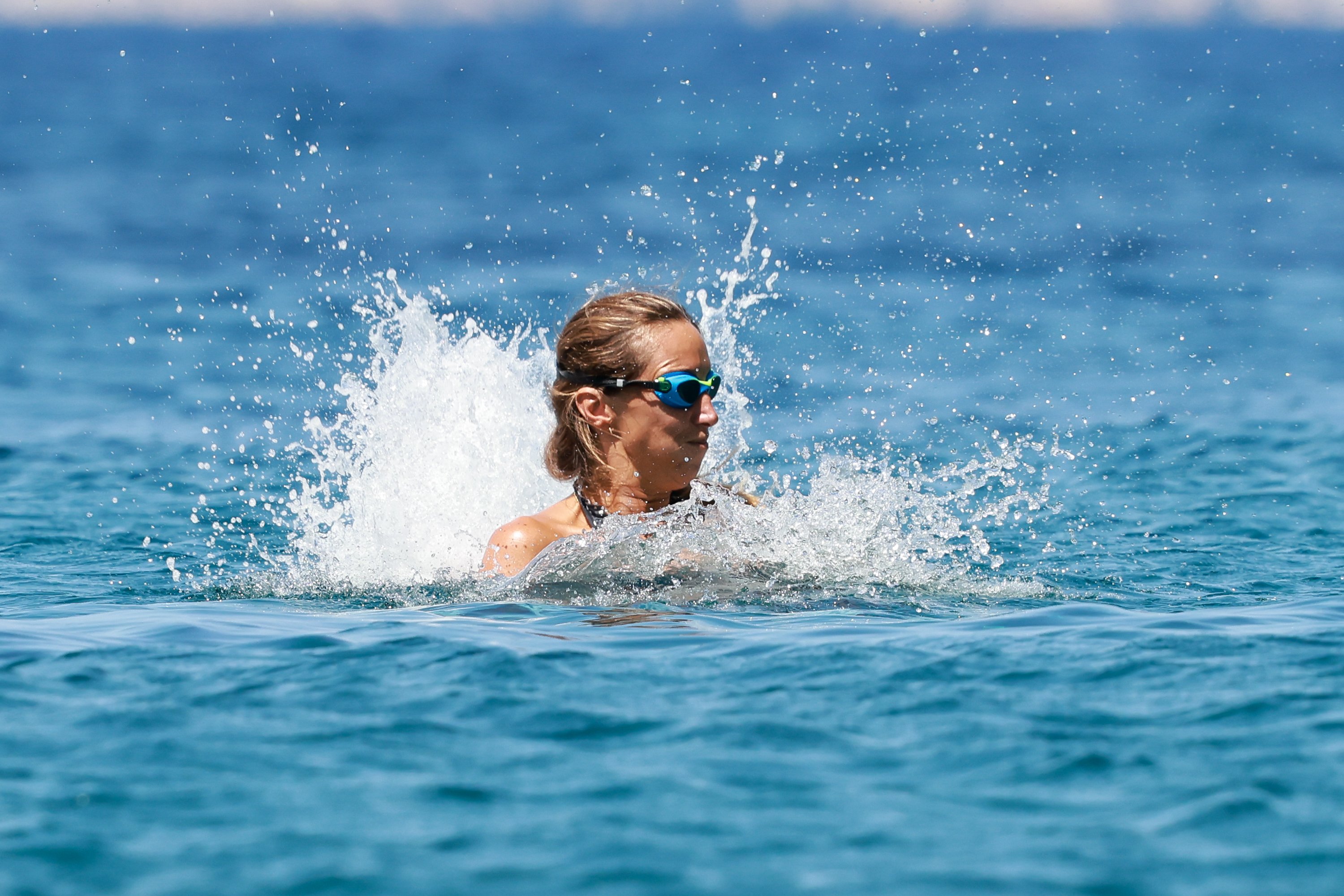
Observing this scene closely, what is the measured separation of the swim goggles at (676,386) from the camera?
19.9 ft

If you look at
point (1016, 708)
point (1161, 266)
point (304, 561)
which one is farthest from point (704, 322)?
point (1161, 266)

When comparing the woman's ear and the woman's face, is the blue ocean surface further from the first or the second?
the woman's ear

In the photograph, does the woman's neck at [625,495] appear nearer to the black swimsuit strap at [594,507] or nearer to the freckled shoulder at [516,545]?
the black swimsuit strap at [594,507]

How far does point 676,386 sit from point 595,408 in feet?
1.35

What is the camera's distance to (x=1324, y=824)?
354 cm

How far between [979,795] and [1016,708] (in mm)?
699

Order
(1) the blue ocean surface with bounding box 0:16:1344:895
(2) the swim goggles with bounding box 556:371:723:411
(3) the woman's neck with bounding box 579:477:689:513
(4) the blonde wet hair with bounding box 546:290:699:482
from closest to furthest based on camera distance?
(1) the blue ocean surface with bounding box 0:16:1344:895, (2) the swim goggles with bounding box 556:371:723:411, (4) the blonde wet hair with bounding box 546:290:699:482, (3) the woman's neck with bounding box 579:477:689:513

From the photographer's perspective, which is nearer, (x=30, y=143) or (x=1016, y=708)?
(x=1016, y=708)

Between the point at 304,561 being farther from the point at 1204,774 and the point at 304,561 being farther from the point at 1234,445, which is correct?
the point at 1234,445

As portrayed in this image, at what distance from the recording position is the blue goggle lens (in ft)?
19.9

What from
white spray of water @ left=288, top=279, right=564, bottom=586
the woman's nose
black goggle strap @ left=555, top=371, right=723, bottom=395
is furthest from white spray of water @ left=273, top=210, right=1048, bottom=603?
black goggle strap @ left=555, top=371, right=723, bottom=395

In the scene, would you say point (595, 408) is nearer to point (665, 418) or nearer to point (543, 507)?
point (665, 418)

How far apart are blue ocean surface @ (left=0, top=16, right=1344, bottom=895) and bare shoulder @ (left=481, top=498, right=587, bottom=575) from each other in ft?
0.33

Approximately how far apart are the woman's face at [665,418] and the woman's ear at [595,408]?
3cm
